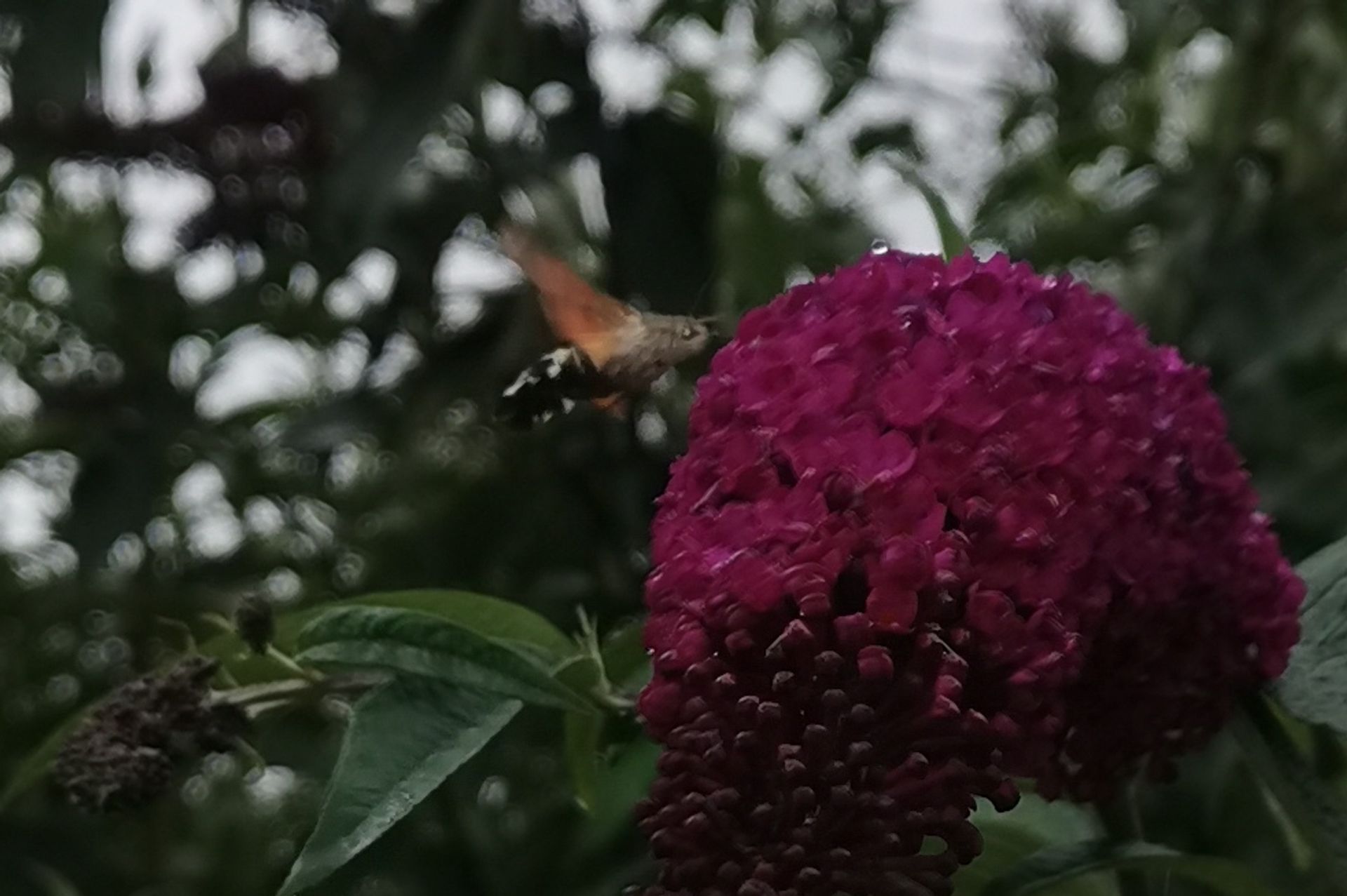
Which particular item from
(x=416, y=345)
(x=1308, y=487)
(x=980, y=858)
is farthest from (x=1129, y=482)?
(x=416, y=345)

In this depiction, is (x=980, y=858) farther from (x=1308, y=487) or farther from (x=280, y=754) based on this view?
(x=280, y=754)

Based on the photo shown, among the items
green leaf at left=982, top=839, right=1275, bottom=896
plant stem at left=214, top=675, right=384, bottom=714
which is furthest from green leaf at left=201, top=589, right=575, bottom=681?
green leaf at left=982, top=839, right=1275, bottom=896

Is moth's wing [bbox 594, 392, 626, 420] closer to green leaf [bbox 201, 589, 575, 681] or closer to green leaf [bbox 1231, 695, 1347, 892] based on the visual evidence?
green leaf [bbox 201, 589, 575, 681]

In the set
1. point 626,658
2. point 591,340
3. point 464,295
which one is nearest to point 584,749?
point 626,658

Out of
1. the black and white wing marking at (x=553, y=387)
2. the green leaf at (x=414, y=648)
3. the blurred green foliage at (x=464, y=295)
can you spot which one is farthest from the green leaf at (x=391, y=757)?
the blurred green foliage at (x=464, y=295)

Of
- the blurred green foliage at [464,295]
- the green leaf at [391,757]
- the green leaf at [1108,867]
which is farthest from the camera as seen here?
the blurred green foliage at [464,295]

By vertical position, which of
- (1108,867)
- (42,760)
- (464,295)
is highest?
(464,295)

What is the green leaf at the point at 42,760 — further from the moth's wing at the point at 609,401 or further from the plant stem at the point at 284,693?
A: the moth's wing at the point at 609,401

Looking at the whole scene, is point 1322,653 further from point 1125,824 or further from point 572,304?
point 572,304
